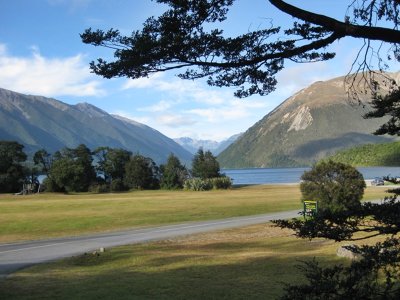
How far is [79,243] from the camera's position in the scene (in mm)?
19250

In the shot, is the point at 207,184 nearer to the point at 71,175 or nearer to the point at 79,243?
the point at 71,175

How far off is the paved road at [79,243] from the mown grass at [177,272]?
1.19m

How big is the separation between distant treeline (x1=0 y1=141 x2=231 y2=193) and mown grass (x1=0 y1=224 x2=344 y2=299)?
156ft

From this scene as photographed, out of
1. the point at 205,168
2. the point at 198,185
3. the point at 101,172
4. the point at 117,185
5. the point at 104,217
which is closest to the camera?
the point at 104,217

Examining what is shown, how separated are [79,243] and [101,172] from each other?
53118 millimetres

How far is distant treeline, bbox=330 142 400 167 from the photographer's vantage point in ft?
396

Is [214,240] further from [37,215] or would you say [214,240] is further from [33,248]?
[37,215]

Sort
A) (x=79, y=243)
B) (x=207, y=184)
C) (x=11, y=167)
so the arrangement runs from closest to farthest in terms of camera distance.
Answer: (x=79, y=243)
(x=11, y=167)
(x=207, y=184)

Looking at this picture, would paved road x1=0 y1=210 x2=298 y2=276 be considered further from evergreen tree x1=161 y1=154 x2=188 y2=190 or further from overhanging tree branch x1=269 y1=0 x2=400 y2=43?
evergreen tree x1=161 y1=154 x2=188 y2=190

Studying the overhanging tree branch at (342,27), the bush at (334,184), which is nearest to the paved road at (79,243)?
Result: the bush at (334,184)

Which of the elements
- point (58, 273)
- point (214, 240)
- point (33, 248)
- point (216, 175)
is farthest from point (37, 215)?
point (216, 175)

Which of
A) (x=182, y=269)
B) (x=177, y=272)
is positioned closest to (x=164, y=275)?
(x=177, y=272)

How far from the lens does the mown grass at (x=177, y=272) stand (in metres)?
9.80

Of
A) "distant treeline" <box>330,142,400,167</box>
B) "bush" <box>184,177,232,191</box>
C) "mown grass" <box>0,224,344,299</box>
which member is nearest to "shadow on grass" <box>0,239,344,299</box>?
"mown grass" <box>0,224,344,299</box>
